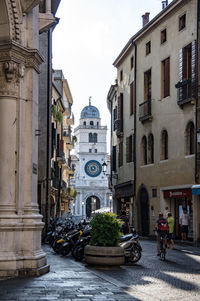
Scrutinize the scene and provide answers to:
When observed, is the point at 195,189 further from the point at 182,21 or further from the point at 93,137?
the point at 93,137

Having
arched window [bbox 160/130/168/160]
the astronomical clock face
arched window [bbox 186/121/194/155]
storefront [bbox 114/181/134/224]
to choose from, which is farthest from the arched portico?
the astronomical clock face

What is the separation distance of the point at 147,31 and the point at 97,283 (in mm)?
26315

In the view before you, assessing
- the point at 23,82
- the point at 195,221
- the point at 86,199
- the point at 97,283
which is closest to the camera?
the point at 97,283

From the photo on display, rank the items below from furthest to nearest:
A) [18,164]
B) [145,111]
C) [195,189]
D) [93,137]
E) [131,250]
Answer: [93,137], [145,111], [195,189], [131,250], [18,164]

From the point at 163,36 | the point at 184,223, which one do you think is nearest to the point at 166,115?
the point at 163,36

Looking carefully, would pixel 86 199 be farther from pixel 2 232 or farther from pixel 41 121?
pixel 2 232

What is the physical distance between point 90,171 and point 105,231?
122790mm

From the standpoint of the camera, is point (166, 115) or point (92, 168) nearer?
point (166, 115)

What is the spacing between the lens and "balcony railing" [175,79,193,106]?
2847 cm

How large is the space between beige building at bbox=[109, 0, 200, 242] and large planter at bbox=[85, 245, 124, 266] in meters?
12.8

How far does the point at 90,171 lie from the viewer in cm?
13812

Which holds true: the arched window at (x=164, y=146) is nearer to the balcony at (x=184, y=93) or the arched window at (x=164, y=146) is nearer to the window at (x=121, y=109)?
the balcony at (x=184, y=93)

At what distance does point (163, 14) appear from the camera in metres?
32.5

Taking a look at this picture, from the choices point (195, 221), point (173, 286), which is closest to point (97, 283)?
point (173, 286)
